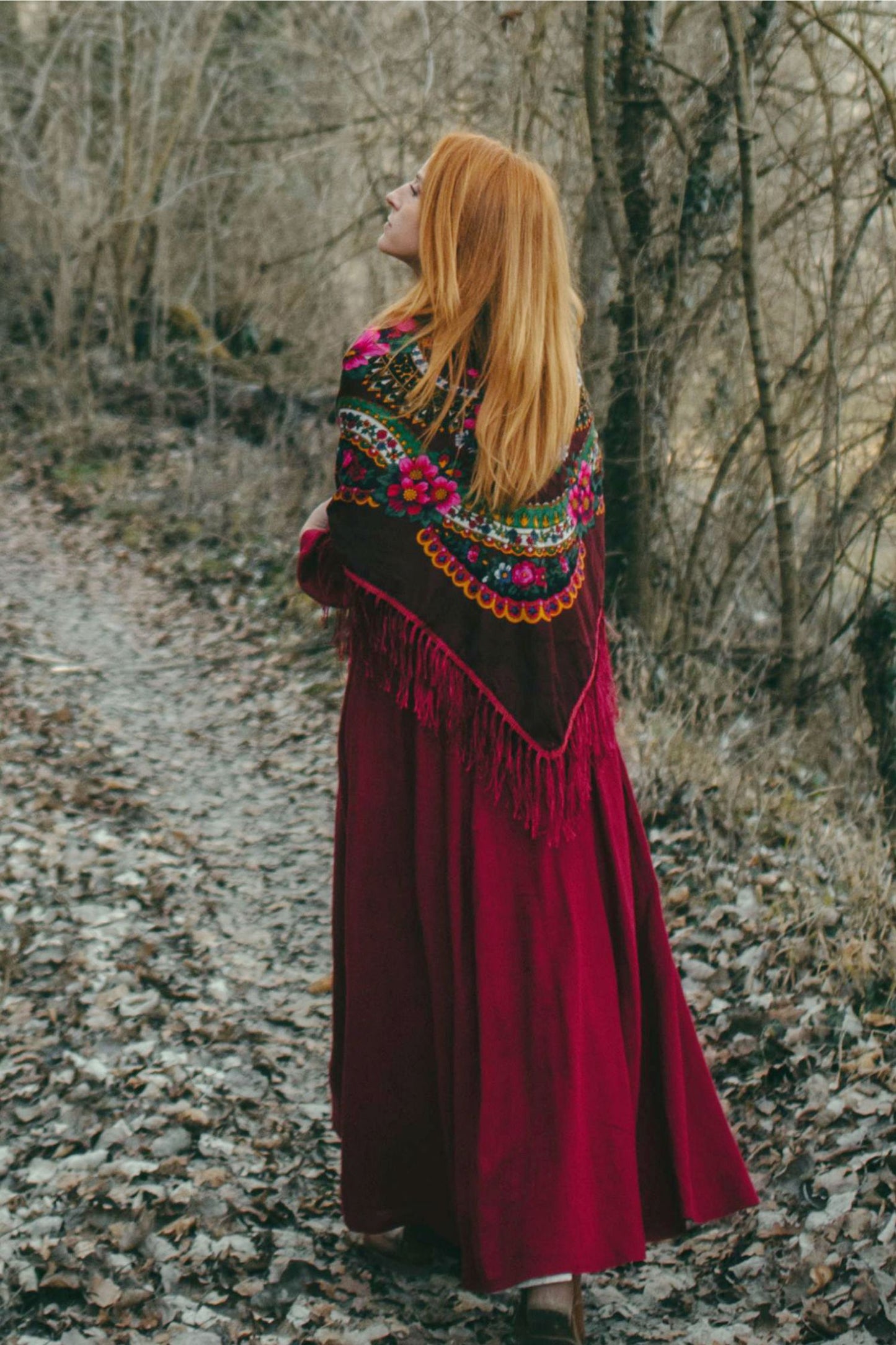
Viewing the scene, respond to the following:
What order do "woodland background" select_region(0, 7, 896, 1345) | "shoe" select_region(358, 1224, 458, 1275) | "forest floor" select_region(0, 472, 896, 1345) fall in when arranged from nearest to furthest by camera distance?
"forest floor" select_region(0, 472, 896, 1345)
"shoe" select_region(358, 1224, 458, 1275)
"woodland background" select_region(0, 7, 896, 1345)

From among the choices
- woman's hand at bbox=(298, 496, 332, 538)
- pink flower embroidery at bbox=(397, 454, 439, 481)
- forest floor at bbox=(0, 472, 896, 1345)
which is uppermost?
pink flower embroidery at bbox=(397, 454, 439, 481)

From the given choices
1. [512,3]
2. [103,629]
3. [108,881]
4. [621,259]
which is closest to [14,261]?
[103,629]

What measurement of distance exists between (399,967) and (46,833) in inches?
112

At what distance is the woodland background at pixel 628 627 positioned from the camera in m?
2.97

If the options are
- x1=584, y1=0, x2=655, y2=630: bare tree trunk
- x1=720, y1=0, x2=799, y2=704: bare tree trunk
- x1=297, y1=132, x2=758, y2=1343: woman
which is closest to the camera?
x1=297, y1=132, x2=758, y2=1343: woman

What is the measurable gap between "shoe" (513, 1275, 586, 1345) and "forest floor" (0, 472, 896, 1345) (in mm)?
171

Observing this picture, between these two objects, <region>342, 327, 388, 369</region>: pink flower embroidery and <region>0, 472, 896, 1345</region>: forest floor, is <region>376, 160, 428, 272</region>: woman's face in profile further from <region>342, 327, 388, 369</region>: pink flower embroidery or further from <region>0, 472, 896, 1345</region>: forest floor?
<region>0, 472, 896, 1345</region>: forest floor

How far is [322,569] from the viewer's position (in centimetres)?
255

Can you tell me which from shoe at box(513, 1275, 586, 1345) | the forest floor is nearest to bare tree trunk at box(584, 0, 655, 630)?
the forest floor

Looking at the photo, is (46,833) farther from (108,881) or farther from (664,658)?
(664,658)

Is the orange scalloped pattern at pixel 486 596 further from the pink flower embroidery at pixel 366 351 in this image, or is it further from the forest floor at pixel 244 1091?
the forest floor at pixel 244 1091

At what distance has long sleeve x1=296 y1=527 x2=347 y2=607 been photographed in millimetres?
2543

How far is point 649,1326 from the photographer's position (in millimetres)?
2623

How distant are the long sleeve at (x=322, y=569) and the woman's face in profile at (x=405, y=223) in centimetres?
60
